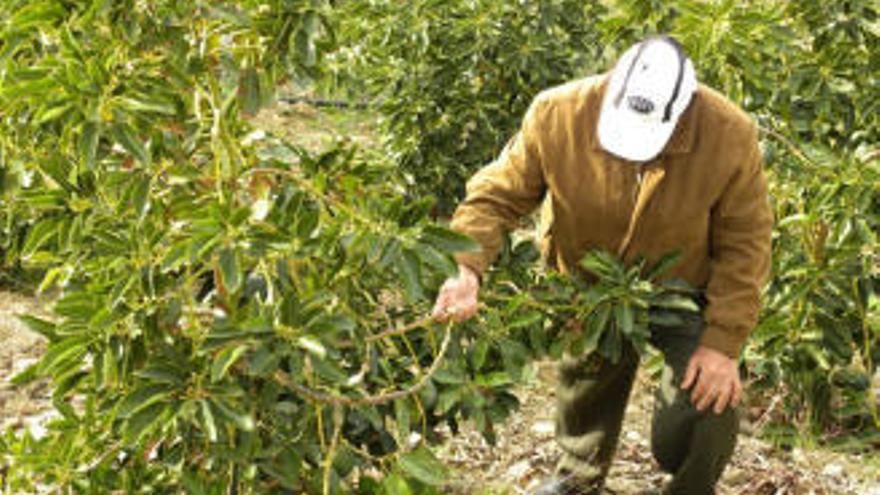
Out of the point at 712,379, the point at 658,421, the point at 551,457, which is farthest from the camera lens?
the point at 551,457

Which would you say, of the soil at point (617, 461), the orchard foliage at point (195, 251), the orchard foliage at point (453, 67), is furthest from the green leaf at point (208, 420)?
the orchard foliage at point (453, 67)

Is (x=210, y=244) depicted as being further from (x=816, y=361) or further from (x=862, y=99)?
(x=862, y=99)

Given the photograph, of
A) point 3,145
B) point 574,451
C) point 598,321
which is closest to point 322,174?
point 3,145

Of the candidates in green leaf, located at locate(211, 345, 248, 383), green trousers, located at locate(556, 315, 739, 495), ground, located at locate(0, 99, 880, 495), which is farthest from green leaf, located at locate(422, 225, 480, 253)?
ground, located at locate(0, 99, 880, 495)

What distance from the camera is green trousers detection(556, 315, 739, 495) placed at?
290cm

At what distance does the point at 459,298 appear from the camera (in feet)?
8.32

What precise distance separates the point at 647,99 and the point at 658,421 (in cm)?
89

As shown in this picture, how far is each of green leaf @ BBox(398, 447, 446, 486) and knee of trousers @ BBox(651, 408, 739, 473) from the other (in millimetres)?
927

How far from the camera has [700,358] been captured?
9.21 ft

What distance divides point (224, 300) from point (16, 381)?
447 mm

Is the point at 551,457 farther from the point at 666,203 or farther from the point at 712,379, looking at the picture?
the point at 666,203

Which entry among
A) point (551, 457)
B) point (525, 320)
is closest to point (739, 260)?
point (525, 320)

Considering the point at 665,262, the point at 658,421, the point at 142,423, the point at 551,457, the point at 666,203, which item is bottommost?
the point at 551,457

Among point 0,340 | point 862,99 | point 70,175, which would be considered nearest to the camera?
point 70,175
